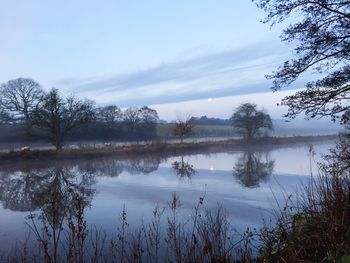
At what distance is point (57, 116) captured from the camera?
141 ft

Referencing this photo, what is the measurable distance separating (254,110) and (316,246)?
5985 centimetres

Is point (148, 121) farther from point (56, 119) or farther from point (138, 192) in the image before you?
point (138, 192)

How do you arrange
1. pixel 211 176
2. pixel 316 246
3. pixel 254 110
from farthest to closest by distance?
1. pixel 254 110
2. pixel 211 176
3. pixel 316 246

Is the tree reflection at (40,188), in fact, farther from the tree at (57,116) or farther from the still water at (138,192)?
the tree at (57,116)

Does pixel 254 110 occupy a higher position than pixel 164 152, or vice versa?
pixel 254 110

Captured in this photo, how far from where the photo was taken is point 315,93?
10.3 metres

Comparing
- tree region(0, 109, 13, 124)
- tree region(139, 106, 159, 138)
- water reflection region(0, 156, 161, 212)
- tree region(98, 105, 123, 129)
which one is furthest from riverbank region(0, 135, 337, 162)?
tree region(139, 106, 159, 138)

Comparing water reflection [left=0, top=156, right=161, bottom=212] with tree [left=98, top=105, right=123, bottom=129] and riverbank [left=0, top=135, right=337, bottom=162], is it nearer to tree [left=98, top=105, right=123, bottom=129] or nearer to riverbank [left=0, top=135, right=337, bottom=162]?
riverbank [left=0, top=135, right=337, bottom=162]

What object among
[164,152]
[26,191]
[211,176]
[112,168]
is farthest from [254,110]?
[26,191]

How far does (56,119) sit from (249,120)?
31920 millimetres

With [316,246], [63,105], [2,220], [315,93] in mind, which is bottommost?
[2,220]

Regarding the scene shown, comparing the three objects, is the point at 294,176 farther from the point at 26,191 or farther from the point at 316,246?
the point at 316,246

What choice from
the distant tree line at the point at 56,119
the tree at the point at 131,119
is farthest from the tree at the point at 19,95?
the tree at the point at 131,119

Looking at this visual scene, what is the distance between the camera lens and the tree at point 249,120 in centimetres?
6294
